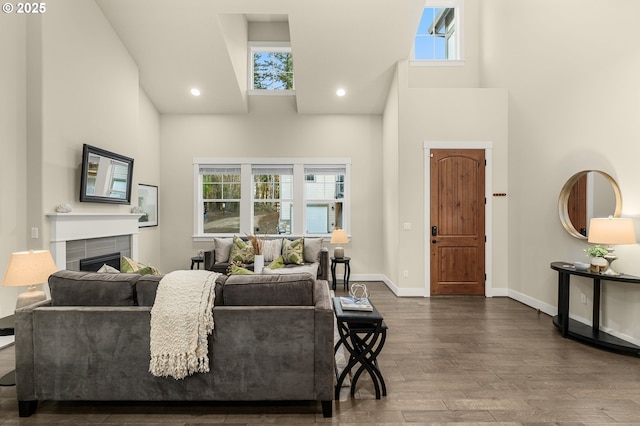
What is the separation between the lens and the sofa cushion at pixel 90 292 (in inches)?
88.0

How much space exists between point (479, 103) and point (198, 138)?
5.13 meters

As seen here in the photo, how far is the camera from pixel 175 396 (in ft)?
7.09

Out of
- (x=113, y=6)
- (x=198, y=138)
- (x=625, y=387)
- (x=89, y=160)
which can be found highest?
(x=113, y=6)

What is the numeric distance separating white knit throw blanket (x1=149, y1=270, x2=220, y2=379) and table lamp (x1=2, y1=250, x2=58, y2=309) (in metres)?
1.09

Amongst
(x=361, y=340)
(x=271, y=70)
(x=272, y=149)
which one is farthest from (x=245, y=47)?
(x=361, y=340)

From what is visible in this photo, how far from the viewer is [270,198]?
6.71 m

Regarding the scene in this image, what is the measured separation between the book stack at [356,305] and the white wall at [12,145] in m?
3.58

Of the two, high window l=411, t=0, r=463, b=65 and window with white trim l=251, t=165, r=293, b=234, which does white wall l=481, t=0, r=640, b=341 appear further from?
window with white trim l=251, t=165, r=293, b=234

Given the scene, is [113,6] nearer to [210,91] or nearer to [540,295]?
[210,91]

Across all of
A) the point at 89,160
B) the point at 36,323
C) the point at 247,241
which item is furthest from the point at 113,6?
the point at 36,323

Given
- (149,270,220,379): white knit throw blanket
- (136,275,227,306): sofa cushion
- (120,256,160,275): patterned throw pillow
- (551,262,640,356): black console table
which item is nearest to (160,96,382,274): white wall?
(551,262,640,356): black console table

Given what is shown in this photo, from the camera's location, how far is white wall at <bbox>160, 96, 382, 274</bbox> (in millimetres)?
6523

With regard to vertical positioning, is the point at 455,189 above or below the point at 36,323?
above

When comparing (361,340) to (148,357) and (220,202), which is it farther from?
(220,202)
